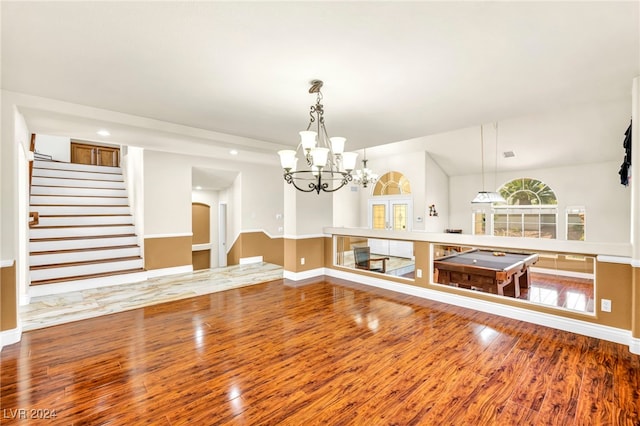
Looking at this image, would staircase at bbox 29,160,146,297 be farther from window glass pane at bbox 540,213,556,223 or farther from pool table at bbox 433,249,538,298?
window glass pane at bbox 540,213,556,223

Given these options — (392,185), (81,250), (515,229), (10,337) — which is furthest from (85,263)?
(515,229)

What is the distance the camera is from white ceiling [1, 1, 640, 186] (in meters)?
1.81

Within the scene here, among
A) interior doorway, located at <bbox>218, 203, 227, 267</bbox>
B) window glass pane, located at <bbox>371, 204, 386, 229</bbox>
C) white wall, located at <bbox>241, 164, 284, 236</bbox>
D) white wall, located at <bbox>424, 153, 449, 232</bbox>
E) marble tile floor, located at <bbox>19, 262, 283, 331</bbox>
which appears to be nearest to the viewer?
marble tile floor, located at <bbox>19, 262, 283, 331</bbox>

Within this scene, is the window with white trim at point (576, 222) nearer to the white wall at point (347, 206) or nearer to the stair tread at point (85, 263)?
the white wall at point (347, 206)

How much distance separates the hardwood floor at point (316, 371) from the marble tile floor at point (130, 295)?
1.21 ft

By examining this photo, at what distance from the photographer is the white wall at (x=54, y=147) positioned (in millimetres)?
7793

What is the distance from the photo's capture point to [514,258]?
172 inches

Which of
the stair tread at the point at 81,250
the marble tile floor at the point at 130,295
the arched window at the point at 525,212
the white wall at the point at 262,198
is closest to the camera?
the marble tile floor at the point at 130,295

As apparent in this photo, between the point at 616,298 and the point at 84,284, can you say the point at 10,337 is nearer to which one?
the point at 84,284

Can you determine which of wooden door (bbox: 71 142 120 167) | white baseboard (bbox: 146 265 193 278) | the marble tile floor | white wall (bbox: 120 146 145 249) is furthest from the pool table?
wooden door (bbox: 71 142 120 167)

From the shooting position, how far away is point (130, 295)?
469 centimetres

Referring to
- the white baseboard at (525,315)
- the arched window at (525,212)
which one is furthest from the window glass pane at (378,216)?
the white baseboard at (525,315)

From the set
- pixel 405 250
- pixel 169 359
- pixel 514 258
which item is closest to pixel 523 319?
pixel 514 258

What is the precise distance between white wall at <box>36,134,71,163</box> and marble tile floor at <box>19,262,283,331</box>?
Result: 17.6 feet
